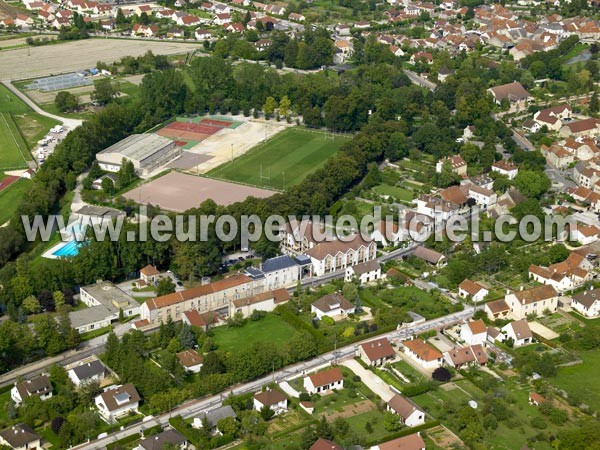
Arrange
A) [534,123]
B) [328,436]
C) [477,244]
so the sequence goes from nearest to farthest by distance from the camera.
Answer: [328,436]
[477,244]
[534,123]

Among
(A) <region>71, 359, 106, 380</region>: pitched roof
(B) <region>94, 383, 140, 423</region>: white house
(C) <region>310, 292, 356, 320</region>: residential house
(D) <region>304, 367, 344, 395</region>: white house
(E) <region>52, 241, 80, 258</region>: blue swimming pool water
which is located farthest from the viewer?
(E) <region>52, 241, 80, 258</region>: blue swimming pool water

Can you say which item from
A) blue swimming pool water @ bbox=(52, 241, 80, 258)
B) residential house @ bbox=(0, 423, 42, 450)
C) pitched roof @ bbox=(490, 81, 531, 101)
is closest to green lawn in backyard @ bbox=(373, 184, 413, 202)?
blue swimming pool water @ bbox=(52, 241, 80, 258)

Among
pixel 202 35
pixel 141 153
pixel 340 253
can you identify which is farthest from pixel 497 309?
pixel 202 35

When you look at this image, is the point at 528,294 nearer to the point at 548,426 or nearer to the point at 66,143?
the point at 548,426

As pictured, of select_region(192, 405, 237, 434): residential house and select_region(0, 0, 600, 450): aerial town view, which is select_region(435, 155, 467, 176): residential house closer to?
select_region(0, 0, 600, 450): aerial town view

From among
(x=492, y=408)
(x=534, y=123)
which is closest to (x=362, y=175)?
(x=534, y=123)
